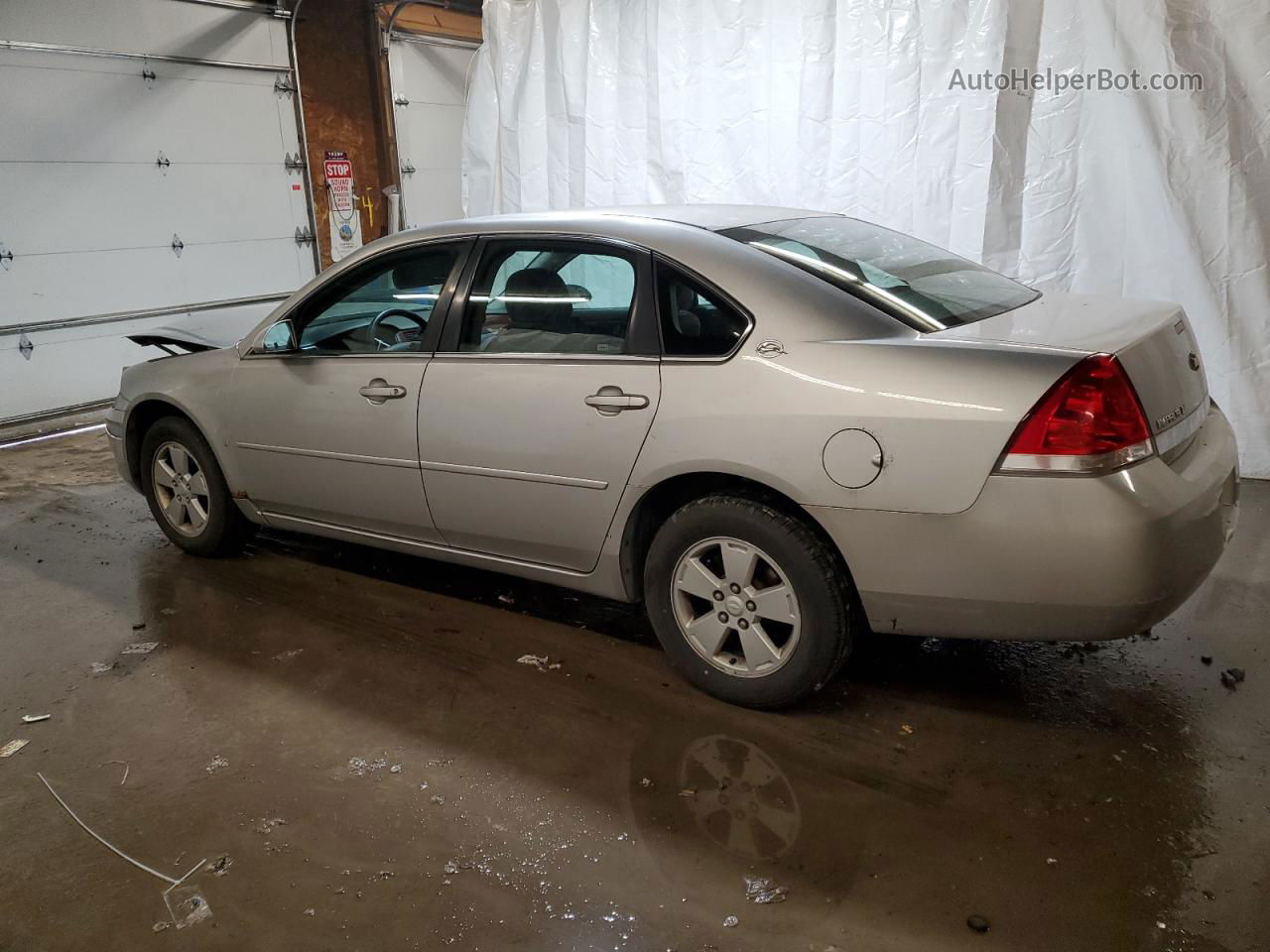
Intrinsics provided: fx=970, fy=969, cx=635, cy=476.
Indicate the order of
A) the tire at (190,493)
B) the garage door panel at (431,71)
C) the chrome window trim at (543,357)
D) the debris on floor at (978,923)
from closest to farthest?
the debris on floor at (978,923) < the chrome window trim at (543,357) < the tire at (190,493) < the garage door panel at (431,71)

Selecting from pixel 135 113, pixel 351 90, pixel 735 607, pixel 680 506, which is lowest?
pixel 735 607

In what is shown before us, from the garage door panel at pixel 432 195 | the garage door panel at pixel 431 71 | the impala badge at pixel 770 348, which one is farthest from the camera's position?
the garage door panel at pixel 432 195

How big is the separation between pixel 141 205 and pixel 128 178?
8.3 inches

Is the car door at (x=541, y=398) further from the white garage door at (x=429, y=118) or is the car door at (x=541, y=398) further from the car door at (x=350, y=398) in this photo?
the white garage door at (x=429, y=118)

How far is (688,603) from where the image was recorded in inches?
116

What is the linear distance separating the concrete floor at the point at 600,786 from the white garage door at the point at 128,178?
4285 millimetres

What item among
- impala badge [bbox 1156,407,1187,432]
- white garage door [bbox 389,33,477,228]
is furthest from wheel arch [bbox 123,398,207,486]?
white garage door [bbox 389,33,477,228]

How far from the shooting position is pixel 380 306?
3668 mm

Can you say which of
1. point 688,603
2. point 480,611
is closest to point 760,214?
point 688,603

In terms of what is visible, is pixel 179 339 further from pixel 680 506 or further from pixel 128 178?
pixel 128 178

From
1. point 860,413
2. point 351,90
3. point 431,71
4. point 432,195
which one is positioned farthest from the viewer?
point 432,195

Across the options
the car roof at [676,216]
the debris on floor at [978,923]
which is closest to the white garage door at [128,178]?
the car roof at [676,216]

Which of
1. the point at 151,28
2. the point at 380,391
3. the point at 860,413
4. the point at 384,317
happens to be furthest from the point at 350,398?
the point at 151,28

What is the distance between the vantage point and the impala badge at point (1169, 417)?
94.4 inches
